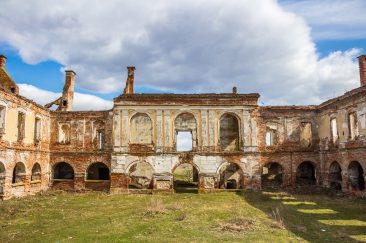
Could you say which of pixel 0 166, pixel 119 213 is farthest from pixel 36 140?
pixel 119 213

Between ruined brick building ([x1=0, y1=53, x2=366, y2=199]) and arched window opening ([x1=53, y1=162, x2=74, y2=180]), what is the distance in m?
0.16

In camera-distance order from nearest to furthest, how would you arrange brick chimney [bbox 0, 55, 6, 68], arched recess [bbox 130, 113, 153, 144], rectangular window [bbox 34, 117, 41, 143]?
rectangular window [bbox 34, 117, 41, 143], brick chimney [bbox 0, 55, 6, 68], arched recess [bbox 130, 113, 153, 144]

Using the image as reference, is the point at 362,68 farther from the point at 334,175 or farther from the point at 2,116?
the point at 2,116

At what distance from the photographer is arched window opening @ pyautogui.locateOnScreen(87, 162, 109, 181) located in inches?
993

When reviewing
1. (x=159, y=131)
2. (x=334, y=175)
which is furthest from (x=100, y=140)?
(x=334, y=175)

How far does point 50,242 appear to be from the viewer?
9414mm

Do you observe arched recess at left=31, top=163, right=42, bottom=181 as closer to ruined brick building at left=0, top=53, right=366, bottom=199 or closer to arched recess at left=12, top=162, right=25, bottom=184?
ruined brick building at left=0, top=53, right=366, bottom=199

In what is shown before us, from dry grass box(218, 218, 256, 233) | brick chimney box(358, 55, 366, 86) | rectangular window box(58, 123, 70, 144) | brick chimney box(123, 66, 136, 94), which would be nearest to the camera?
dry grass box(218, 218, 256, 233)

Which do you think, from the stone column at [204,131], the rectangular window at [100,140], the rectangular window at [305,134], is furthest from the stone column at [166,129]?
the rectangular window at [305,134]

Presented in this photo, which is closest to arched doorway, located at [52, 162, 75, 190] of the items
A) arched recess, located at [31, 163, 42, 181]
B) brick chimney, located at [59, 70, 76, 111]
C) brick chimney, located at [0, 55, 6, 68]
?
arched recess, located at [31, 163, 42, 181]

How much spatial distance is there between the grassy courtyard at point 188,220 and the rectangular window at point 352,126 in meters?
3.92

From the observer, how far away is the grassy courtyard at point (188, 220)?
32.9 feet

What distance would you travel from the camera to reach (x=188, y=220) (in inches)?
488

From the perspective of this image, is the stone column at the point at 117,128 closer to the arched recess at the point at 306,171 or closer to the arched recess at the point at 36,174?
the arched recess at the point at 36,174
